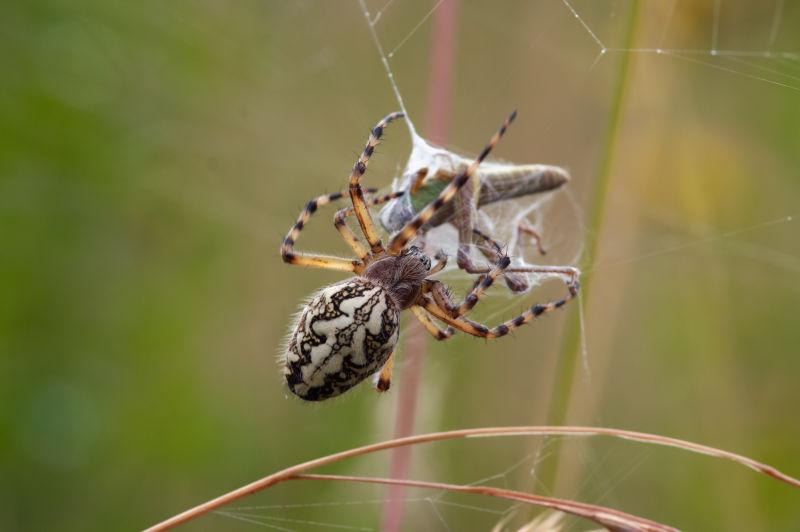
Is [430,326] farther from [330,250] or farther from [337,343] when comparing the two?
[330,250]

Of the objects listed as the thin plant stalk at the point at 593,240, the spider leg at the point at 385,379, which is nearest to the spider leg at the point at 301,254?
the spider leg at the point at 385,379

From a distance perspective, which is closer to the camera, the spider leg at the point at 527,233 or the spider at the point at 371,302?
the spider at the point at 371,302

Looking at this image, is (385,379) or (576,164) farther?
(576,164)

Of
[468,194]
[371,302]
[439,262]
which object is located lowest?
[371,302]

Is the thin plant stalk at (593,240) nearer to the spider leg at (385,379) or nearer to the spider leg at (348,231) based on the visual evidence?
the spider leg at (385,379)

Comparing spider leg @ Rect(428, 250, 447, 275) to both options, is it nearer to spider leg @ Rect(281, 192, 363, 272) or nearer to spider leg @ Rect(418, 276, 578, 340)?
spider leg @ Rect(418, 276, 578, 340)

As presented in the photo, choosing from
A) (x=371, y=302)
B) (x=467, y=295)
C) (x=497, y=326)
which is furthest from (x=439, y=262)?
(x=371, y=302)

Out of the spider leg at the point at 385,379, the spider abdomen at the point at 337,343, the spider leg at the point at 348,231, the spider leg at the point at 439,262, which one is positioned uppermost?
the spider leg at the point at 348,231

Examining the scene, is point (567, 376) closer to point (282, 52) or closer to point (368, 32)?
point (368, 32)

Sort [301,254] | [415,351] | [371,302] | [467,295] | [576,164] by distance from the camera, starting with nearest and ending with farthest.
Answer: [371,302] < [467,295] < [301,254] < [415,351] < [576,164]
